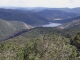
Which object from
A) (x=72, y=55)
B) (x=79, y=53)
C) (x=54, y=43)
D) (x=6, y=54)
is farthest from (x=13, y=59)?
(x=79, y=53)

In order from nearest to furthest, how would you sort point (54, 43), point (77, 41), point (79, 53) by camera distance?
point (54, 43) → point (79, 53) → point (77, 41)

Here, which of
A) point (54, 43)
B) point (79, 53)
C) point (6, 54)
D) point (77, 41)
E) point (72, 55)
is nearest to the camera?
point (6, 54)

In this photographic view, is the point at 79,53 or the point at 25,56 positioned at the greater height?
the point at 25,56

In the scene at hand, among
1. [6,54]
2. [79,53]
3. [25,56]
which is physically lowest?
[79,53]

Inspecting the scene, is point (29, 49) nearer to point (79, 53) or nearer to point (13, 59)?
point (13, 59)

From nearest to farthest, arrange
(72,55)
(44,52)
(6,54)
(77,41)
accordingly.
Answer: (6,54) → (44,52) → (72,55) → (77,41)

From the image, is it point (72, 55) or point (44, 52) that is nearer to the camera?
point (44, 52)

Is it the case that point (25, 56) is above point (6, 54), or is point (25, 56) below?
below

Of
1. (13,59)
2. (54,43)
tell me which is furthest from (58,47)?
(13,59)

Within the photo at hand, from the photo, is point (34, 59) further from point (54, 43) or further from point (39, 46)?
point (54, 43)
